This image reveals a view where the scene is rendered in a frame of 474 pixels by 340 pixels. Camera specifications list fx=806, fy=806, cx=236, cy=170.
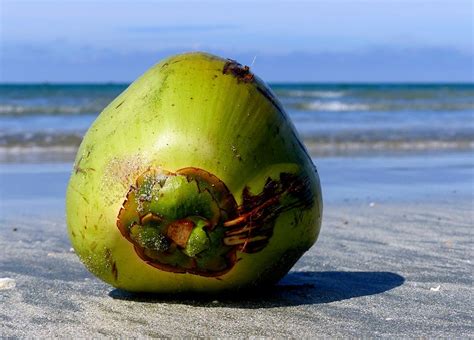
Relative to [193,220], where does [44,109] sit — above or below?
above

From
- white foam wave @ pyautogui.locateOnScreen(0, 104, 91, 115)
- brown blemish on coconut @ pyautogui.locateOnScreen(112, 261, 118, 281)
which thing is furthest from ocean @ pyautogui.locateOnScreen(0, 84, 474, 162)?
brown blemish on coconut @ pyautogui.locateOnScreen(112, 261, 118, 281)

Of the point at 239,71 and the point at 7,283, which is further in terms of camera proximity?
the point at 7,283

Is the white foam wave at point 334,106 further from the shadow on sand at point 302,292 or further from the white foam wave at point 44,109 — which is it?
the shadow on sand at point 302,292

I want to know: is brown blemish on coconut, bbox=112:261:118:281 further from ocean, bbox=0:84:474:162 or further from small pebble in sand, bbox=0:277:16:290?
ocean, bbox=0:84:474:162

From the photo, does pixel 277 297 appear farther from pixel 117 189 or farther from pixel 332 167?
pixel 332 167

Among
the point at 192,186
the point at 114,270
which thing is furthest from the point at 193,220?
the point at 114,270

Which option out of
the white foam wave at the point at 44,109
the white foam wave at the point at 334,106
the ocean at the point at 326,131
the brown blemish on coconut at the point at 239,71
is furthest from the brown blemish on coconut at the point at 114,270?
the white foam wave at the point at 334,106

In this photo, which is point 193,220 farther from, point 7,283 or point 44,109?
point 44,109
